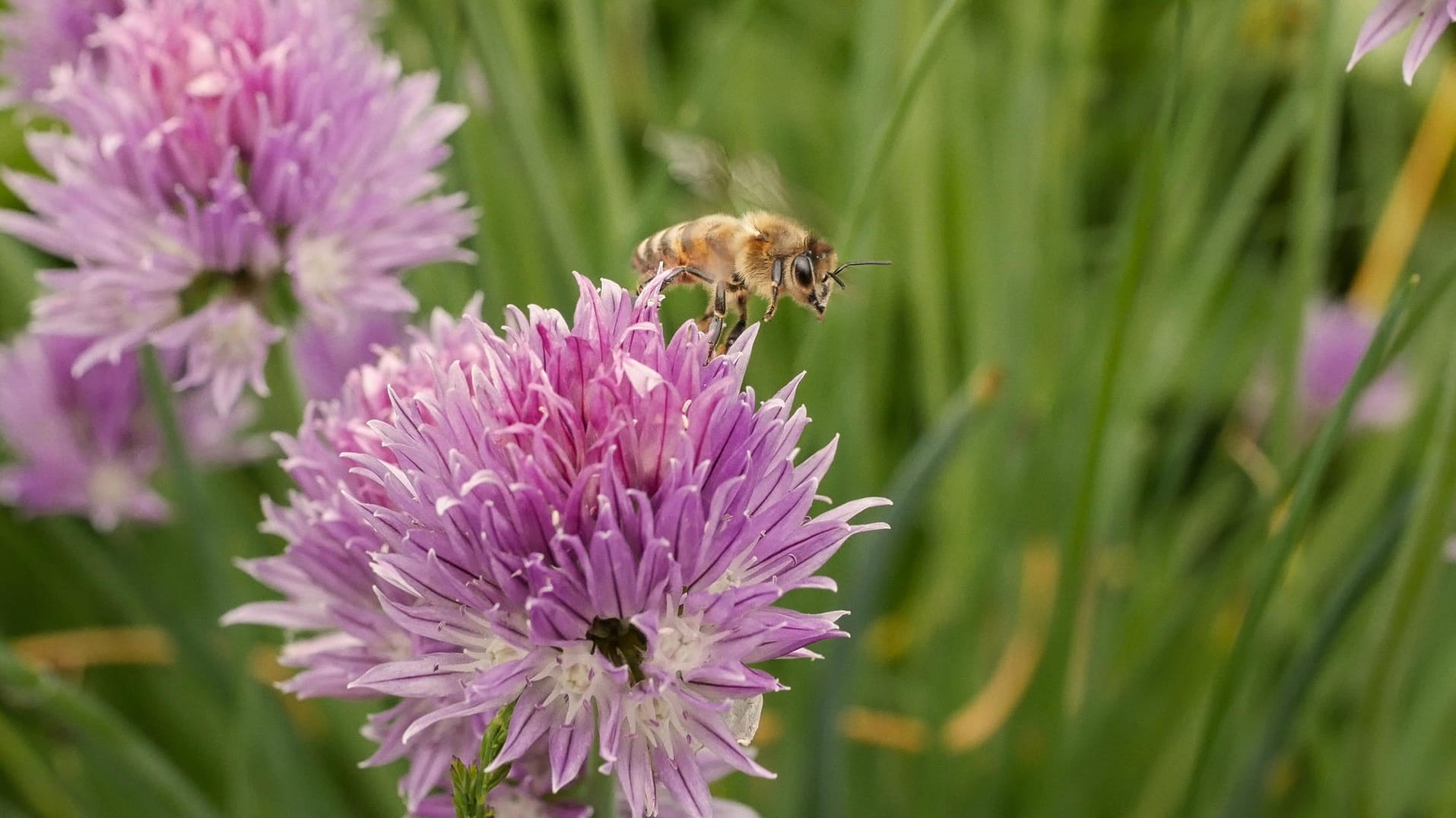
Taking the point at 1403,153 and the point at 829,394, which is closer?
the point at 829,394

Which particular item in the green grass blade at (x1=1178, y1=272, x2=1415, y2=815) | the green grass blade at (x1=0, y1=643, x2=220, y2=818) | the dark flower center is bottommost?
the green grass blade at (x1=0, y1=643, x2=220, y2=818)

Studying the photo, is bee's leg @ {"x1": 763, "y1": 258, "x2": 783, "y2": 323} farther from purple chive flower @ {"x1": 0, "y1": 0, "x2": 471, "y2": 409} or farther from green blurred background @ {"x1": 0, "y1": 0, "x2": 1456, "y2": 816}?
purple chive flower @ {"x1": 0, "y1": 0, "x2": 471, "y2": 409}

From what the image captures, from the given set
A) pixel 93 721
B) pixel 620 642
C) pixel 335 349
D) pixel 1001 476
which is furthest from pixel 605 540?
pixel 1001 476

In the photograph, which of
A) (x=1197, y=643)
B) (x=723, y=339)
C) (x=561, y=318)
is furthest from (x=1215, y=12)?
(x=561, y=318)

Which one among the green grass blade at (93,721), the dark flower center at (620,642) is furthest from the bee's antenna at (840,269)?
the green grass blade at (93,721)

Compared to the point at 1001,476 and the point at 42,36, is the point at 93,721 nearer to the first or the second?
the point at 42,36

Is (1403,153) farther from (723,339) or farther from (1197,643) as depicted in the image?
(723,339)

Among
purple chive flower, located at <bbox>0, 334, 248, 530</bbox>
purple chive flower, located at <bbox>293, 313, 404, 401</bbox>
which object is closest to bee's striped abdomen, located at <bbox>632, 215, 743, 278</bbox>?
purple chive flower, located at <bbox>293, 313, 404, 401</bbox>

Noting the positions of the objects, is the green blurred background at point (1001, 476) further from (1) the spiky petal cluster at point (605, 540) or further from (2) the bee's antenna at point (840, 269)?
(1) the spiky petal cluster at point (605, 540)
